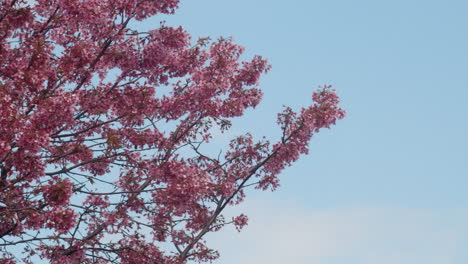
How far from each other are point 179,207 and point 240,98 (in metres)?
4.79

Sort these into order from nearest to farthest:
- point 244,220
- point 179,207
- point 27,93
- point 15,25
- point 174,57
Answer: point 27,93
point 15,25
point 179,207
point 174,57
point 244,220

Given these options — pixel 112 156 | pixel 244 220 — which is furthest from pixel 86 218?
pixel 244 220

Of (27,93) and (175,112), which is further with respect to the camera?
(175,112)

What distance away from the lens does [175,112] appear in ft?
48.5

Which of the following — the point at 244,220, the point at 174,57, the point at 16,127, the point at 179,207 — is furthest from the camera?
the point at 244,220

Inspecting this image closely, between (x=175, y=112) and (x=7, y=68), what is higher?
(x=175, y=112)

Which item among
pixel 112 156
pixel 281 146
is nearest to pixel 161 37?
pixel 112 156

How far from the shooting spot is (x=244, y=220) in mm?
17219

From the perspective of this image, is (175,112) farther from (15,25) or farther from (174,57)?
(15,25)

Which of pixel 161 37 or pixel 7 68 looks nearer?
pixel 7 68

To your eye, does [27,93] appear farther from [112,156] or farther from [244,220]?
[244,220]

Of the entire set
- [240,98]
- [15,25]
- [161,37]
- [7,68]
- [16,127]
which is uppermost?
[240,98]

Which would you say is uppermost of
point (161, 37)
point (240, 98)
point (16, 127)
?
point (240, 98)

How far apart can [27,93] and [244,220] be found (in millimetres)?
7368
